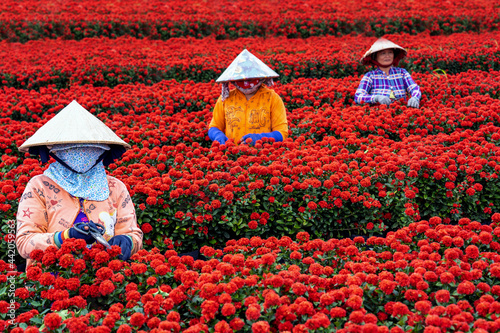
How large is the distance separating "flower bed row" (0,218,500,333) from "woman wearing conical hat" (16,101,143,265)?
18cm

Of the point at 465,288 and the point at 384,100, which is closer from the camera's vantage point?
the point at 465,288

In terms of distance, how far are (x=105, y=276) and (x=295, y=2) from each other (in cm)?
1483

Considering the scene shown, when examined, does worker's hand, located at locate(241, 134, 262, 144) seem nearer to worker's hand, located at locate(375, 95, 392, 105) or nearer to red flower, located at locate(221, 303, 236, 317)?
worker's hand, located at locate(375, 95, 392, 105)

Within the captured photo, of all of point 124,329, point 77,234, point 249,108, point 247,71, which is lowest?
point 124,329

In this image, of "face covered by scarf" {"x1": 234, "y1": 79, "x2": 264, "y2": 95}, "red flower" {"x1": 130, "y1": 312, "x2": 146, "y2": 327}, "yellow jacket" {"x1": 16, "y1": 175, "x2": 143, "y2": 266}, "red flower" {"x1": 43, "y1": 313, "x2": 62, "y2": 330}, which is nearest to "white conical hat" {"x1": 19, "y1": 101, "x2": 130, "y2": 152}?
"yellow jacket" {"x1": 16, "y1": 175, "x2": 143, "y2": 266}

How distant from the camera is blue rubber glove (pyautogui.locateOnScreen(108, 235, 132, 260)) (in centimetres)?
288

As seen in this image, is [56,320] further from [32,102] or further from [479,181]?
[32,102]

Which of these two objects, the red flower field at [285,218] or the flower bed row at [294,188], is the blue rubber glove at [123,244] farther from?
the flower bed row at [294,188]

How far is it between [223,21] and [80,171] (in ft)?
38.6

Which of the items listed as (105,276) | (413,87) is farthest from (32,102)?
(413,87)

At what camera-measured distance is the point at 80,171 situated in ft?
9.71

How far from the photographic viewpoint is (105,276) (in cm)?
261

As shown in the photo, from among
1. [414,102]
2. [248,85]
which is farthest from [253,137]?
[414,102]

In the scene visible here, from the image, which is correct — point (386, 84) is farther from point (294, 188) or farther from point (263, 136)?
point (294, 188)
